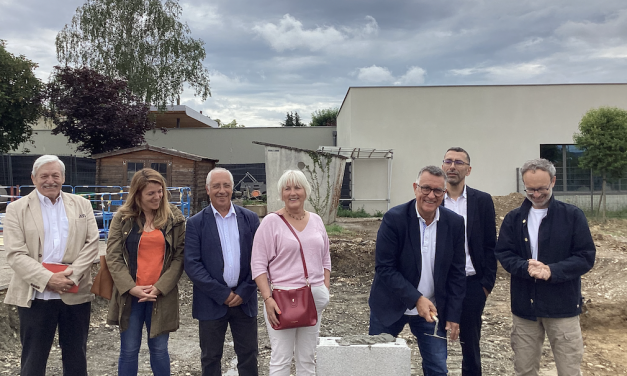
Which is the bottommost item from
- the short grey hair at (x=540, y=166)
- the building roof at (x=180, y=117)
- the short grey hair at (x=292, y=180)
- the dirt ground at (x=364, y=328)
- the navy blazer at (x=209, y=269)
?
the dirt ground at (x=364, y=328)

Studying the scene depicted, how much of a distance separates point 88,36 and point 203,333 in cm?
2577

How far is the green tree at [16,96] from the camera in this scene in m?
16.8

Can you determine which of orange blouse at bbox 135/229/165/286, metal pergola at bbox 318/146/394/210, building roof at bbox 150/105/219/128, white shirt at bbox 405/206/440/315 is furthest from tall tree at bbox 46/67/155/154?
white shirt at bbox 405/206/440/315

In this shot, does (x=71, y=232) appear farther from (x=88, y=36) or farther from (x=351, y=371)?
(x=88, y=36)

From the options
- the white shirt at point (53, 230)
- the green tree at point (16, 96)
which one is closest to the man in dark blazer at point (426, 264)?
the white shirt at point (53, 230)

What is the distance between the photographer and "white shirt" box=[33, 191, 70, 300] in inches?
133

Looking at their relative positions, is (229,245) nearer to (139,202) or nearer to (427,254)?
(139,202)

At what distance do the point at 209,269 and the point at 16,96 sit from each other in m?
17.5

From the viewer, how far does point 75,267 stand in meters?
3.37

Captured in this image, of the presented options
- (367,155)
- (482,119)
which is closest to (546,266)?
(367,155)

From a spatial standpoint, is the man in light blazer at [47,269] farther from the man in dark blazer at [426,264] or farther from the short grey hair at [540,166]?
the short grey hair at [540,166]

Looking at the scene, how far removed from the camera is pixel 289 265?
10.3 ft

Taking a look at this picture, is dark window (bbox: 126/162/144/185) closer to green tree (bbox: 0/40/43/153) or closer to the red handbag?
green tree (bbox: 0/40/43/153)

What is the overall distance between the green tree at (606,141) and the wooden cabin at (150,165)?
1214cm
